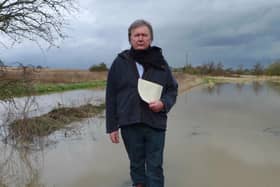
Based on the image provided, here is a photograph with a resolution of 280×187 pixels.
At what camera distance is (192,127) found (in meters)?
11.1

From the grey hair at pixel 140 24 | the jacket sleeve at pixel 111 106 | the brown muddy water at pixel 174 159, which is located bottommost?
the brown muddy water at pixel 174 159

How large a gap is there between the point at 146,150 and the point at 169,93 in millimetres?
606

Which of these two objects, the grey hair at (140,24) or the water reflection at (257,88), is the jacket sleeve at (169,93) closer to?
the grey hair at (140,24)

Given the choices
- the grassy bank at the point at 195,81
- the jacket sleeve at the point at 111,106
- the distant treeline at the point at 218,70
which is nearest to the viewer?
the jacket sleeve at the point at 111,106

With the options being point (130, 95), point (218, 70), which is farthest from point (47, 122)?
point (218, 70)

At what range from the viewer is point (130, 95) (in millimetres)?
3564

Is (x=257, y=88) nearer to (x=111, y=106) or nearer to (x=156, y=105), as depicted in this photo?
(x=111, y=106)

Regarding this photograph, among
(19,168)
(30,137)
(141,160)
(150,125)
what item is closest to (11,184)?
(19,168)

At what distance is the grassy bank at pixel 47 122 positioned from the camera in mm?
8148

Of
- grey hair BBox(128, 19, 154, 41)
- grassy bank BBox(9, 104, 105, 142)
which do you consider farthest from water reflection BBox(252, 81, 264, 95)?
grey hair BBox(128, 19, 154, 41)

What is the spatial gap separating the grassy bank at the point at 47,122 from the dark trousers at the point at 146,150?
477 centimetres

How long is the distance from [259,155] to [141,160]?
4.18 meters

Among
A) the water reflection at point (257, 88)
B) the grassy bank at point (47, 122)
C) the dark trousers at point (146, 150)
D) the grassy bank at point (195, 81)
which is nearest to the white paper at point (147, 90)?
the dark trousers at point (146, 150)

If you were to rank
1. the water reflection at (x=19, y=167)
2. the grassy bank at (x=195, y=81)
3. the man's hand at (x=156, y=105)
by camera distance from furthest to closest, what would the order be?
the grassy bank at (x=195, y=81)
the water reflection at (x=19, y=167)
the man's hand at (x=156, y=105)
